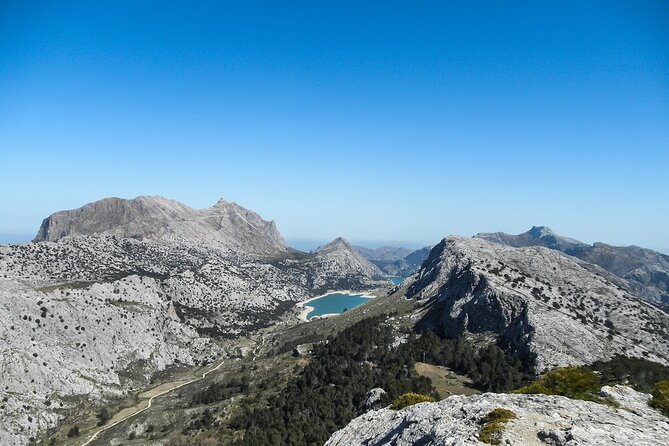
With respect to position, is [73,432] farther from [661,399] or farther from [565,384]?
[661,399]

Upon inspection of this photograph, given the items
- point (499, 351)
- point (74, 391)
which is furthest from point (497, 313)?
point (74, 391)

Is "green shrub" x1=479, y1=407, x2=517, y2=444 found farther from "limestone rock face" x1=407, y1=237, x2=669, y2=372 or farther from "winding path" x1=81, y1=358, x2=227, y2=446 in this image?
"winding path" x1=81, y1=358, x2=227, y2=446

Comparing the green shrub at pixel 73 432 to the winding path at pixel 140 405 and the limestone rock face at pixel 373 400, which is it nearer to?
Answer: the winding path at pixel 140 405

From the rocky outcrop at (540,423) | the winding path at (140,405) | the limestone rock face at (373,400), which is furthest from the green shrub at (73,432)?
the rocky outcrop at (540,423)

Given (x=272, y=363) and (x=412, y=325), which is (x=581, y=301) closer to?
(x=412, y=325)

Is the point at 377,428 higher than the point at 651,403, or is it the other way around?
the point at 651,403

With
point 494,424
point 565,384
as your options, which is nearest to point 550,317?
point 565,384

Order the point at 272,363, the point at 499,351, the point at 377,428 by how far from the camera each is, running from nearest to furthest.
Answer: the point at 377,428
the point at 499,351
the point at 272,363
